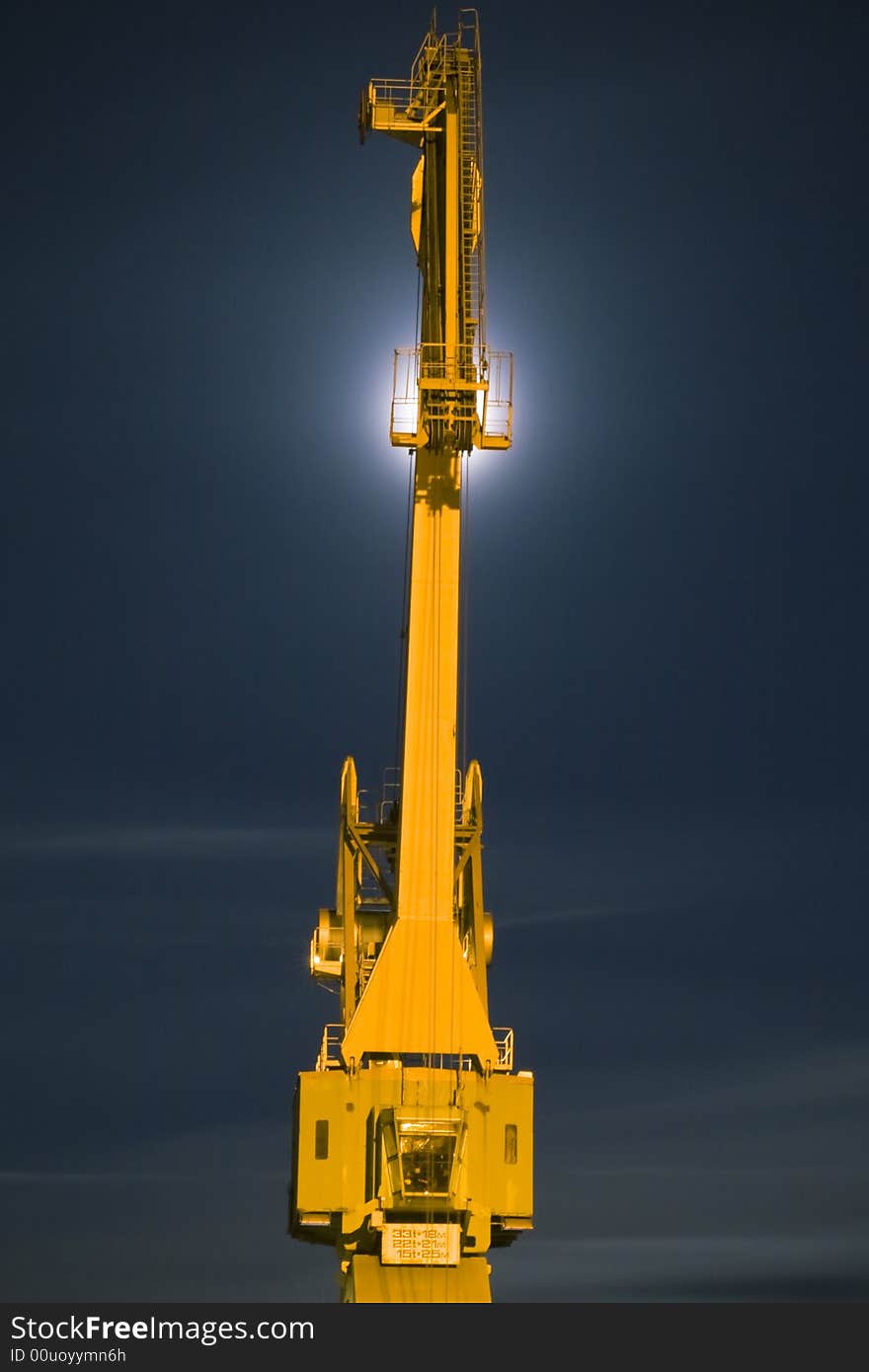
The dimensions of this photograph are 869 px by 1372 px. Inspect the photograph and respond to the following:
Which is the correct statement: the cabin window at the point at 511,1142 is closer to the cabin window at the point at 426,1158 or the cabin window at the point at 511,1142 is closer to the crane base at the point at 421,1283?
the cabin window at the point at 426,1158

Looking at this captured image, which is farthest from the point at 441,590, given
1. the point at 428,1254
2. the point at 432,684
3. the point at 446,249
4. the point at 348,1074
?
the point at 428,1254

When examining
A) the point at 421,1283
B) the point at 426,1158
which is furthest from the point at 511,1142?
the point at 421,1283

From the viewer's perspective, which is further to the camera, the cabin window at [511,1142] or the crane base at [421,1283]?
the cabin window at [511,1142]

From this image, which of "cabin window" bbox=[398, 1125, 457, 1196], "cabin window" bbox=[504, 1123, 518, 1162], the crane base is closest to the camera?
the crane base

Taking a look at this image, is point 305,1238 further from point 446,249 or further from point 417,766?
point 446,249

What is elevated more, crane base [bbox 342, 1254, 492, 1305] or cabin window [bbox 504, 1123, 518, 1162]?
cabin window [bbox 504, 1123, 518, 1162]

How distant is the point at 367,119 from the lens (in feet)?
147

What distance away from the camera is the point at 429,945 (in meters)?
41.5

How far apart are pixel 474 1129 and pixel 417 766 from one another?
6.20 meters

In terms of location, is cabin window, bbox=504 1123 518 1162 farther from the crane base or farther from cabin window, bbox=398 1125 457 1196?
the crane base

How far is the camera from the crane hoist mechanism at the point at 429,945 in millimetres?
39344

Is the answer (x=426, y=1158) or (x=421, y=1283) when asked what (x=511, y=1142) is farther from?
(x=421, y=1283)

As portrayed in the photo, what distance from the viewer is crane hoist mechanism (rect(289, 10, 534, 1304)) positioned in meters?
39.3

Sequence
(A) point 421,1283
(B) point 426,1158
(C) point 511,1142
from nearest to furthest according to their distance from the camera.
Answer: (A) point 421,1283, (B) point 426,1158, (C) point 511,1142
